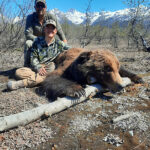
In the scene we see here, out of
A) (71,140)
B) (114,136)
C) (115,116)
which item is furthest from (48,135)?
(115,116)

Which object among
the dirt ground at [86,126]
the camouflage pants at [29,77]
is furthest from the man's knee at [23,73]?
the dirt ground at [86,126]

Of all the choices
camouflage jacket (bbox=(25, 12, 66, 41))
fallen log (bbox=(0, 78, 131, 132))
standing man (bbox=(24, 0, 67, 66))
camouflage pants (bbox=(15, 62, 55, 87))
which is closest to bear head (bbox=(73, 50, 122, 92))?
fallen log (bbox=(0, 78, 131, 132))

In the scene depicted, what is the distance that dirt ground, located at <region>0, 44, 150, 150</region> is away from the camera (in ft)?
6.09

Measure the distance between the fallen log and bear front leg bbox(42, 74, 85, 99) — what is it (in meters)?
0.11

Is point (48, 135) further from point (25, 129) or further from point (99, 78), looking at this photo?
point (99, 78)

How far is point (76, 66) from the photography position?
321 cm

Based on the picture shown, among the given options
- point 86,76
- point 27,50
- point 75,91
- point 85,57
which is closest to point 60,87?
point 75,91

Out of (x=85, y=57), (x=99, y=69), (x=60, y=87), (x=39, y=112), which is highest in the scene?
(x=85, y=57)

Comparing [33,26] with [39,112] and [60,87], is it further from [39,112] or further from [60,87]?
[39,112]

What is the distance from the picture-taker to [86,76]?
10.1ft

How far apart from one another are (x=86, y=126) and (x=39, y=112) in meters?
0.66

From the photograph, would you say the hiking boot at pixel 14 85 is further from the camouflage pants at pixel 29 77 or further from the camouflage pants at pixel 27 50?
the camouflage pants at pixel 27 50

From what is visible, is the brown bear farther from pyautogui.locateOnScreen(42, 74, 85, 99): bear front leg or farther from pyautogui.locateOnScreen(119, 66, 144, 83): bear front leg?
pyautogui.locateOnScreen(119, 66, 144, 83): bear front leg

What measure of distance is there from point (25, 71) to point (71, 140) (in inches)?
89.4
